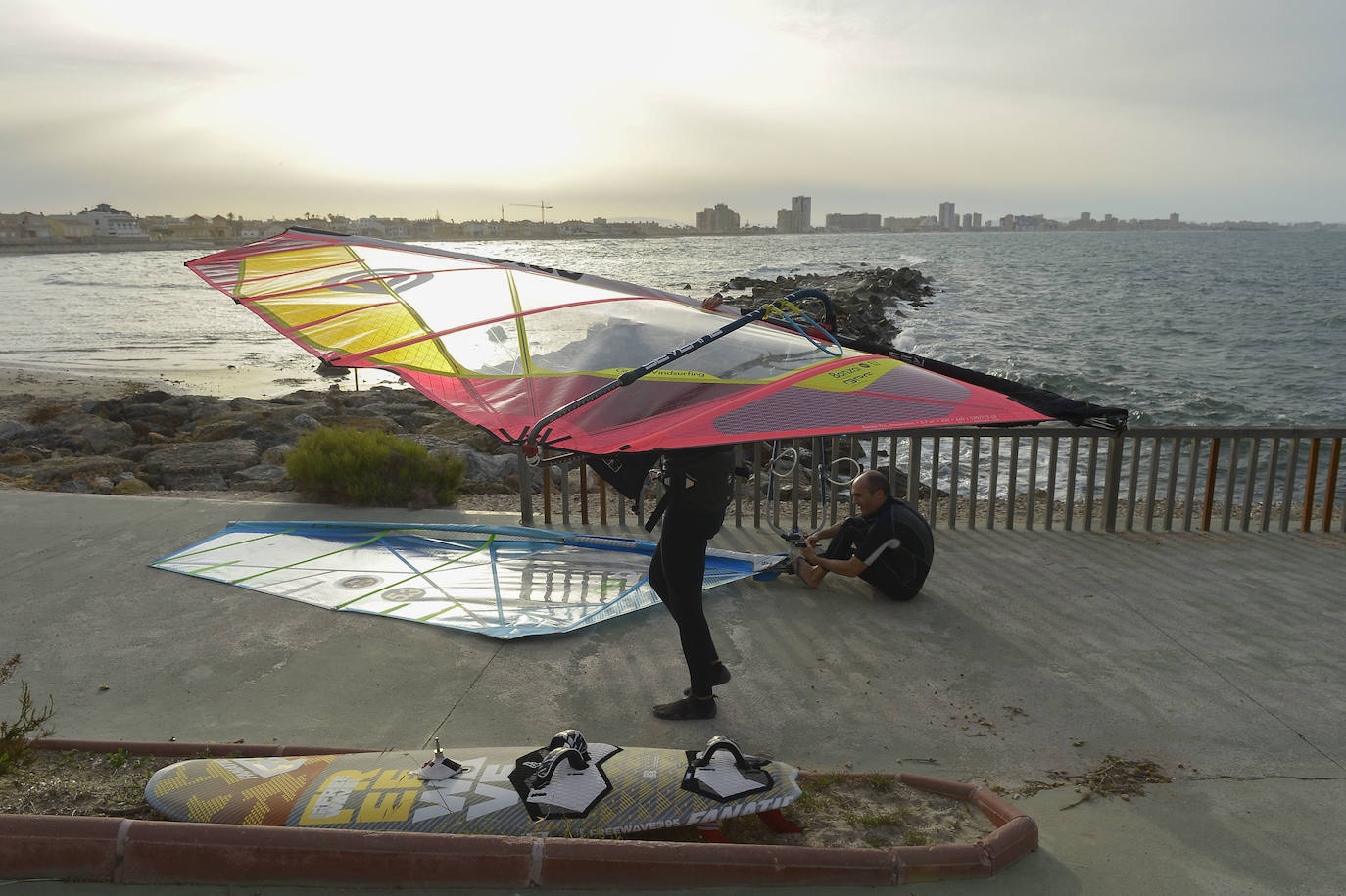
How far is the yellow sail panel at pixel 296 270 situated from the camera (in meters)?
6.86

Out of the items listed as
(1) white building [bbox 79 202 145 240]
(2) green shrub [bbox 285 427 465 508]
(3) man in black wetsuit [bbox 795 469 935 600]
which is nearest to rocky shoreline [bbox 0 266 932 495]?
(2) green shrub [bbox 285 427 465 508]

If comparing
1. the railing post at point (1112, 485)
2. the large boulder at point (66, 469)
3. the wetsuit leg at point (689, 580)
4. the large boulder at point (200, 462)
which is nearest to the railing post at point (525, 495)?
the wetsuit leg at point (689, 580)

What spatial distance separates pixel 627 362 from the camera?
5309mm

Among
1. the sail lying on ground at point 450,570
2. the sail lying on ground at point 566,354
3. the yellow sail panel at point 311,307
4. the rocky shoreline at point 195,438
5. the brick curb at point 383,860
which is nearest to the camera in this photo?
the brick curb at point 383,860

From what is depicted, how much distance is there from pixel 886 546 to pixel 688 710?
2.26m

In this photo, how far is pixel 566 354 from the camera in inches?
217

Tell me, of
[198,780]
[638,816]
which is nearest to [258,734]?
[198,780]

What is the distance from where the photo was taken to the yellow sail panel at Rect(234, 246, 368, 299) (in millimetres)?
6859

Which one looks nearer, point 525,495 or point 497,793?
point 497,793

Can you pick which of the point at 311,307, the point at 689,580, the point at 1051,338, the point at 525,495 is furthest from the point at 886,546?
the point at 1051,338

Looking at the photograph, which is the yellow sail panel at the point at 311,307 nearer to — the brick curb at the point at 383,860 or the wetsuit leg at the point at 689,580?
the wetsuit leg at the point at 689,580

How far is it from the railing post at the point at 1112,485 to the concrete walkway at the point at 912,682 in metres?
0.93

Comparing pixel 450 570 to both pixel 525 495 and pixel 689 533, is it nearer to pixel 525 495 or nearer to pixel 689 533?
pixel 525 495

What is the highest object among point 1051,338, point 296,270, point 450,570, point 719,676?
point 296,270
